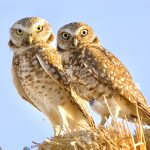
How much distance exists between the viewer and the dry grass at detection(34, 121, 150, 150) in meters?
6.23

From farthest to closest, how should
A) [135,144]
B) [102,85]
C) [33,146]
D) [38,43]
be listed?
[38,43] < [102,85] < [33,146] < [135,144]

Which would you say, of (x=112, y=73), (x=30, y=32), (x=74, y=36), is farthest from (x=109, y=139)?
(x=30, y=32)

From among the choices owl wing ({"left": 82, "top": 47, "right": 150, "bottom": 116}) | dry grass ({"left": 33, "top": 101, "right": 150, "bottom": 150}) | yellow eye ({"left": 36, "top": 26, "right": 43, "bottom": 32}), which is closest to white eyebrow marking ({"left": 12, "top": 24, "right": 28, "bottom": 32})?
yellow eye ({"left": 36, "top": 26, "right": 43, "bottom": 32})

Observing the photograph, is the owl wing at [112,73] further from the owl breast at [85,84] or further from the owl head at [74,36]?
the owl head at [74,36]

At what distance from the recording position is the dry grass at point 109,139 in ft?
20.5

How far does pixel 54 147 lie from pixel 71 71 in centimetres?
201

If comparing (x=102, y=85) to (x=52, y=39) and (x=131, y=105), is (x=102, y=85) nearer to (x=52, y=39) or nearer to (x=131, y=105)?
(x=131, y=105)

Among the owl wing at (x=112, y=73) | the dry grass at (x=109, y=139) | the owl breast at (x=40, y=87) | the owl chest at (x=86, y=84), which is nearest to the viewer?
the dry grass at (x=109, y=139)

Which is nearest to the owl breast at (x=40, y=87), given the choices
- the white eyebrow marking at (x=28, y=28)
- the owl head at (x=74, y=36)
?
the owl head at (x=74, y=36)

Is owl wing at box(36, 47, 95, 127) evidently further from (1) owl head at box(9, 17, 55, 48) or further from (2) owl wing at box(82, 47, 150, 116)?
(2) owl wing at box(82, 47, 150, 116)

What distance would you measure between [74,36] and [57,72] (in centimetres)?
54

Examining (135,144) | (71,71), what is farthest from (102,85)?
(135,144)

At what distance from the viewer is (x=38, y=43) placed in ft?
31.2

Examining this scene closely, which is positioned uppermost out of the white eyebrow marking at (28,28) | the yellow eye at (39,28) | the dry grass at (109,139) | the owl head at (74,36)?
the white eyebrow marking at (28,28)
